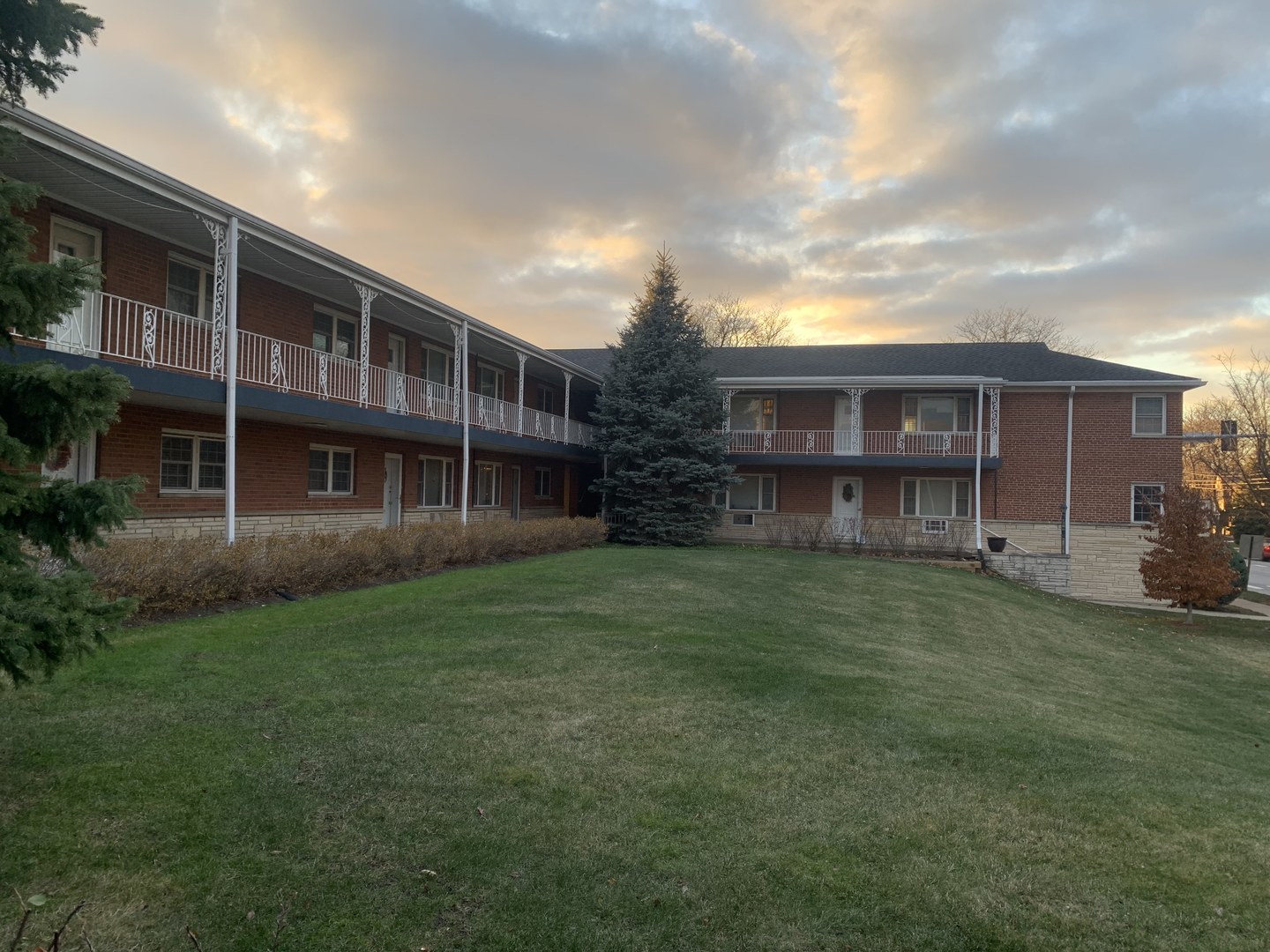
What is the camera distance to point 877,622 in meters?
12.1

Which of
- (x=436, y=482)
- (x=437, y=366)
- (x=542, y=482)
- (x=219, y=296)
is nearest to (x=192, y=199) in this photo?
(x=219, y=296)

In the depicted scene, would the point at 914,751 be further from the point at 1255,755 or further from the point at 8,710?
the point at 8,710

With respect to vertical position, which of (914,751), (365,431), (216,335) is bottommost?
(914,751)

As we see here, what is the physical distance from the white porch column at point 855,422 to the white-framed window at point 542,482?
1075cm

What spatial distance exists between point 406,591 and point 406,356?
10232mm

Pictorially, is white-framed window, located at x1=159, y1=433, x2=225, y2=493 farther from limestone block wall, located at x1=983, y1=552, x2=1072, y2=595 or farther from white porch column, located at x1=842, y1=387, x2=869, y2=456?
limestone block wall, located at x1=983, y1=552, x2=1072, y2=595

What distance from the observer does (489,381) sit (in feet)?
80.5

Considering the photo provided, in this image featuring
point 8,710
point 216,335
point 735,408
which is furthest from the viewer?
point 735,408

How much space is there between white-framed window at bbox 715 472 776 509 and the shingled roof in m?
3.68

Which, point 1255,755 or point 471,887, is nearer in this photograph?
point 471,887

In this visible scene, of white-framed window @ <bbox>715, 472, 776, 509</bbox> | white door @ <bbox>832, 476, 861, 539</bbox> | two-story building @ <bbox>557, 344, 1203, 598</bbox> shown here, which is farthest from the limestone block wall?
white-framed window @ <bbox>715, 472, 776, 509</bbox>

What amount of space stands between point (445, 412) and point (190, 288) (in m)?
6.21

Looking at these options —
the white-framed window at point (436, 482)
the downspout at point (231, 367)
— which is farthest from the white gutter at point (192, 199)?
the white-framed window at point (436, 482)

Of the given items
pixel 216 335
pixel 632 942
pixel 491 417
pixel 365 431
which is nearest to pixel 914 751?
pixel 632 942
